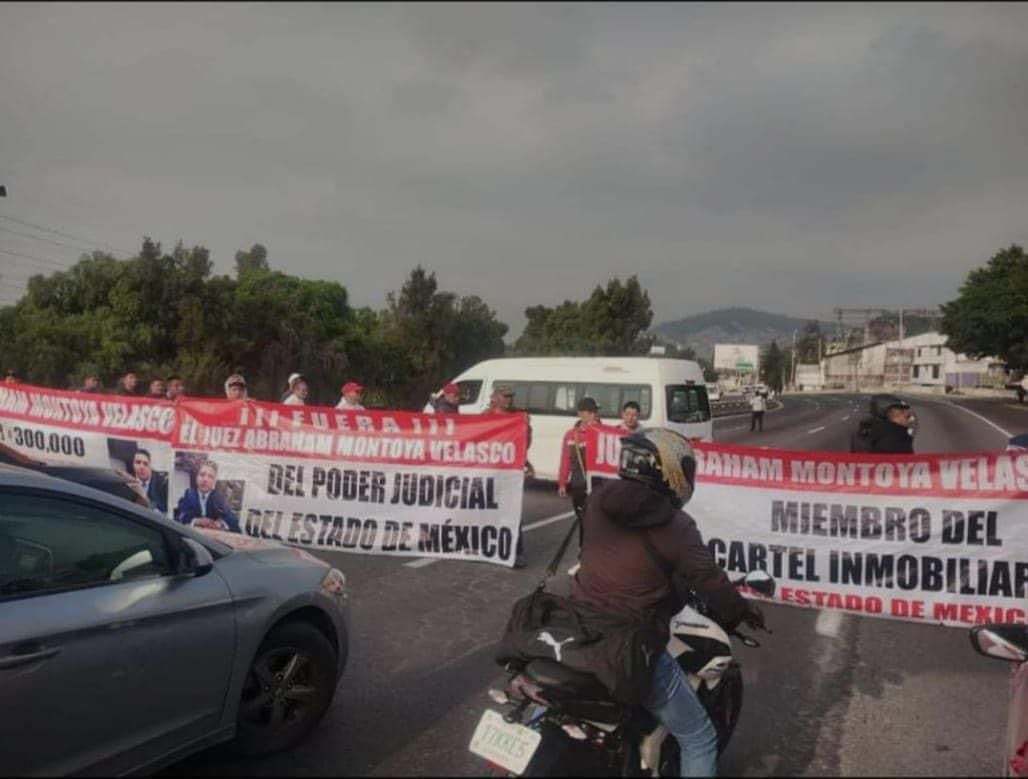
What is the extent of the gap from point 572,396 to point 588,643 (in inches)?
479

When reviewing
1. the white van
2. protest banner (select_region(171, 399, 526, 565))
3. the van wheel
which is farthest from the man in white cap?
the van wheel

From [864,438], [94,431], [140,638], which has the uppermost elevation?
[864,438]

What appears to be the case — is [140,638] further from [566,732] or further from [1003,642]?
[1003,642]

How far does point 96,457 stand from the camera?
33.5ft

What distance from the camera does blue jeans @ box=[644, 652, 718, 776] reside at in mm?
2809

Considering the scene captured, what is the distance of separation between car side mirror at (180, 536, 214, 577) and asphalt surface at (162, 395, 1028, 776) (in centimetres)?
86

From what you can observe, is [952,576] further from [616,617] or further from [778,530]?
[616,617]

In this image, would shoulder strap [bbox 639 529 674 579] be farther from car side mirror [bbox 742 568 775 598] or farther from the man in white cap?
the man in white cap

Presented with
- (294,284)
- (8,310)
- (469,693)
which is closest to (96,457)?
(469,693)

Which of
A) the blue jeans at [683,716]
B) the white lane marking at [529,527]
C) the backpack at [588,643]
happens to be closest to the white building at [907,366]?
the white lane marking at [529,527]

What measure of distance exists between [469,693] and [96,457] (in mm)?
7232

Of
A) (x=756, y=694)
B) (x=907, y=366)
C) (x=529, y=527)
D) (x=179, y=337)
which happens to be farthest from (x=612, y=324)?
(x=907, y=366)

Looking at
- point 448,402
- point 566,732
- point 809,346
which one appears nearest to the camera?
point 566,732

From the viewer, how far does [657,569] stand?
114 inches
